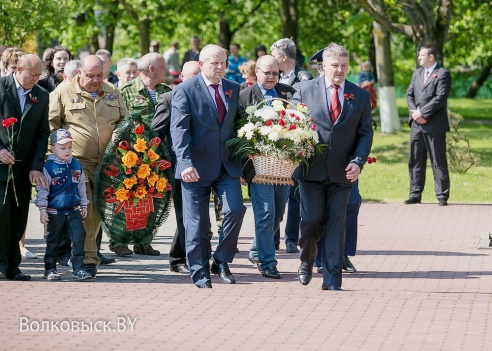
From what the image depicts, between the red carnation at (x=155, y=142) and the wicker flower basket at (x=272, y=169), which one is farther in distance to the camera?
the red carnation at (x=155, y=142)

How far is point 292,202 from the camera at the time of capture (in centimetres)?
1265

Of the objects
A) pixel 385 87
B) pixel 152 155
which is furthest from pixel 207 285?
pixel 385 87

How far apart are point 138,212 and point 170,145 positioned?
0.76 m

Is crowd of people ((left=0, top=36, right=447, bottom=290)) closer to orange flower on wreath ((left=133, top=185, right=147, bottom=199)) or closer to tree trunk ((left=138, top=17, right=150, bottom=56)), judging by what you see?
orange flower on wreath ((left=133, top=185, right=147, bottom=199))

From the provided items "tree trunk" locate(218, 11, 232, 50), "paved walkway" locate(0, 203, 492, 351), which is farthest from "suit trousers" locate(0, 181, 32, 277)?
"tree trunk" locate(218, 11, 232, 50)

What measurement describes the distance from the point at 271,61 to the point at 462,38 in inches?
937

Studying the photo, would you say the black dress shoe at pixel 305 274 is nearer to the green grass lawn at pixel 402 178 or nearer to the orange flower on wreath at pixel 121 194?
the orange flower on wreath at pixel 121 194

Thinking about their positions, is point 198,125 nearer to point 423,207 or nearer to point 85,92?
point 85,92

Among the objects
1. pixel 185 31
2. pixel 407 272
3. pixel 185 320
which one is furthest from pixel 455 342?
pixel 185 31

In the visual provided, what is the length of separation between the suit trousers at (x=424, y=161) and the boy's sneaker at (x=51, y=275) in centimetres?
817

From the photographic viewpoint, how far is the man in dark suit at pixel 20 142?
407 inches

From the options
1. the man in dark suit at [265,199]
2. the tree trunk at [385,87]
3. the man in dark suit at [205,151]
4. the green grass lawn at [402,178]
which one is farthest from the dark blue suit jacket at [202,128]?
the tree trunk at [385,87]

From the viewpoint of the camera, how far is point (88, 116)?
1105cm

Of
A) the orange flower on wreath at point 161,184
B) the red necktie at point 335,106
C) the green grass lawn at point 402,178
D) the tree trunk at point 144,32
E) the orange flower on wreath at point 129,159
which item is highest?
the tree trunk at point 144,32
